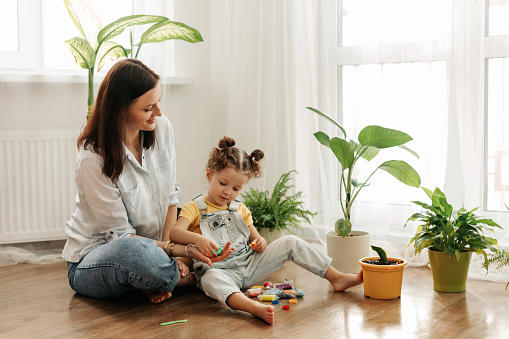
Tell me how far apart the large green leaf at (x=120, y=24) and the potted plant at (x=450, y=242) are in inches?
59.2

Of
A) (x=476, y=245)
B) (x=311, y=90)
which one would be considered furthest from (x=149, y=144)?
(x=476, y=245)

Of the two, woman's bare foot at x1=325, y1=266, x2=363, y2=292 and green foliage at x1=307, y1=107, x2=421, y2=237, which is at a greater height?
green foliage at x1=307, y1=107, x2=421, y2=237

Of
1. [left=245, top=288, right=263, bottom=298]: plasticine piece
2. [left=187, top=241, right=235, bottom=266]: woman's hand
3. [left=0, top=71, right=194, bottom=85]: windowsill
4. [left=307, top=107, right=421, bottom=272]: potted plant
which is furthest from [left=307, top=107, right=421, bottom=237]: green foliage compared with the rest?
[left=0, top=71, right=194, bottom=85]: windowsill

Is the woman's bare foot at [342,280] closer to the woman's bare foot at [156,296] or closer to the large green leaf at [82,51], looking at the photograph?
the woman's bare foot at [156,296]

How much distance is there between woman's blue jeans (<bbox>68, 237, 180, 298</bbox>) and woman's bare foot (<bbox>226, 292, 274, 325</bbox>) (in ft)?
0.82

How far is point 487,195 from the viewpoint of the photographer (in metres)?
2.74

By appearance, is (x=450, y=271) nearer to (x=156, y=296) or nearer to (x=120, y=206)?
(x=156, y=296)

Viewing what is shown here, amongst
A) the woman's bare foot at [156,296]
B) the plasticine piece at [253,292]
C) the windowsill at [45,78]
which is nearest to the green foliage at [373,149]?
the plasticine piece at [253,292]

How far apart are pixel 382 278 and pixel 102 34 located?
1.64 meters

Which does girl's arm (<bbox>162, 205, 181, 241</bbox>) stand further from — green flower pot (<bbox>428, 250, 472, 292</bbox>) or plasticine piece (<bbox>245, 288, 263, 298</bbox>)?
green flower pot (<bbox>428, 250, 472, 292</bbox>)

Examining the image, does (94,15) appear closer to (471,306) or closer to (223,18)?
(223,18)

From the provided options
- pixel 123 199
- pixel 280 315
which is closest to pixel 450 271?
pixel 280 315

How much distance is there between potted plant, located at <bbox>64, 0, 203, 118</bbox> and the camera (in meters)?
2.89

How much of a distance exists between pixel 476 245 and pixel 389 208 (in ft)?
2.18
